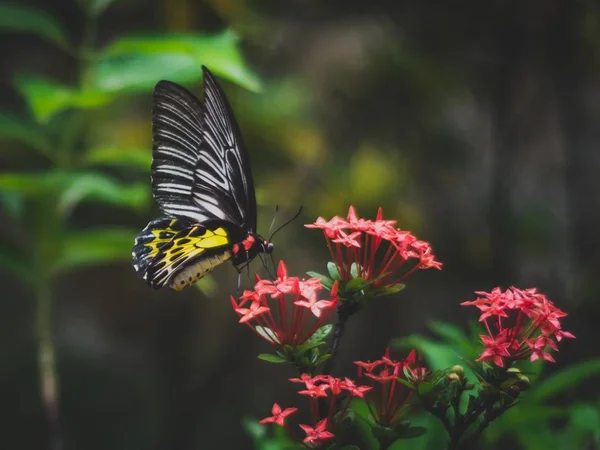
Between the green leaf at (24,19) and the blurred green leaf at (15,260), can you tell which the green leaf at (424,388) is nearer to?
the blurred green leaf at (15,260)

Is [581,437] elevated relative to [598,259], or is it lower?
lower

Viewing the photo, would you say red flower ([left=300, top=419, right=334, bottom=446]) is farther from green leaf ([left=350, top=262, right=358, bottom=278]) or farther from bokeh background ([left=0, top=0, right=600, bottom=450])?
bokeh background ([left=0, top=0, right=600, bottom=450])

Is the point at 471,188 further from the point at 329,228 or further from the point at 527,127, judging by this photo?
the point at 329,228

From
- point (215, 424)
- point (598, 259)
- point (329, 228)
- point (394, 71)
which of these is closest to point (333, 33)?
point (394, 71)

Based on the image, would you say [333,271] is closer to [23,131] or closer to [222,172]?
[222,172]

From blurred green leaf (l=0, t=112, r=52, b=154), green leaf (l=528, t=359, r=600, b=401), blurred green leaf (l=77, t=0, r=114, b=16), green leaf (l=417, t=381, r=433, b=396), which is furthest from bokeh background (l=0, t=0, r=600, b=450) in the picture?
green leaf (l=417, t=381, r=433, b=396)

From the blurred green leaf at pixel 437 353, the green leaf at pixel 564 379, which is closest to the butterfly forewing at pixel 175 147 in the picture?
the blurred green leaf at pixel 437 353

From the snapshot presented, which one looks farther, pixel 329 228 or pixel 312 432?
pixel 329 228
